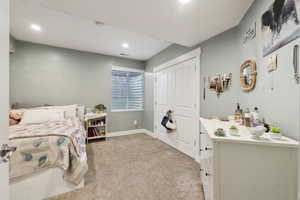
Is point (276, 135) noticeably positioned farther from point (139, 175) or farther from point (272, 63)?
point (139, 175)

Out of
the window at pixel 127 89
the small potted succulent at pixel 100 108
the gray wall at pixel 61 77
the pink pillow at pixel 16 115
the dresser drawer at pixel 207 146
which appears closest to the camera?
the dresser drawer at pixel 207 146

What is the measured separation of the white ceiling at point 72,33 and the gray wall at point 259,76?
3.27 ft

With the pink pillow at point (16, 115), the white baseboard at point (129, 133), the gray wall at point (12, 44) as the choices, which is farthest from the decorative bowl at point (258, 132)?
the gray wall at point (12, 44)

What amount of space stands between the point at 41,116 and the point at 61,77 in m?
1.20

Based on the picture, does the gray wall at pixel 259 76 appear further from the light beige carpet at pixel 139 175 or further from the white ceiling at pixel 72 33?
the light beige carpet at pixel 139 175

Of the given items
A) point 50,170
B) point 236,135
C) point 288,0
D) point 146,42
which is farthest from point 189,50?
point 50,170

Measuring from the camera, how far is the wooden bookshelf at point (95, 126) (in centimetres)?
328

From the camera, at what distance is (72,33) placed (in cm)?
252

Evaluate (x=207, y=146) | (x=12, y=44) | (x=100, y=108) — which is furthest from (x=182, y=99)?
(x=12, y=44)

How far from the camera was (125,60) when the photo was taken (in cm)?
404

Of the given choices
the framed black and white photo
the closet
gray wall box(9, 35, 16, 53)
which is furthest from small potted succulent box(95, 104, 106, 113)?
the framed black and white photo

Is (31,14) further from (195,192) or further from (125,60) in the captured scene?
(195,192)

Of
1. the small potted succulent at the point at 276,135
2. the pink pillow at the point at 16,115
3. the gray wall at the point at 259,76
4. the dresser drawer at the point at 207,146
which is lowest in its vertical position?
the dresser drawer at the point at 207,146

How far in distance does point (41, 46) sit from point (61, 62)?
1.70 ft
